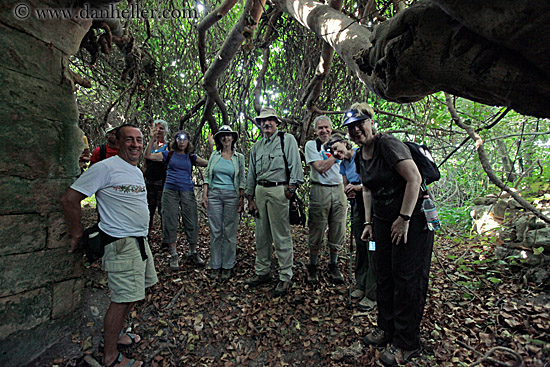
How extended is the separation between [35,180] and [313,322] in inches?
120

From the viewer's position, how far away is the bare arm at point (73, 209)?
2092 mm

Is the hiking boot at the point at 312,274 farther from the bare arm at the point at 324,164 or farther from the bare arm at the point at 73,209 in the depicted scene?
the bare arm at the point at 73,209

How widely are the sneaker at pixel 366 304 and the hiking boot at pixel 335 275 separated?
54cm

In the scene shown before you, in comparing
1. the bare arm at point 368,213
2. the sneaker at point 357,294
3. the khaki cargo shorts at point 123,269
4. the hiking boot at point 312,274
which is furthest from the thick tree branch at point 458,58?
the hiking boot at point 312,274

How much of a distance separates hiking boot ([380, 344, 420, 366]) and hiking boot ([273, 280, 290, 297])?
1398 mm

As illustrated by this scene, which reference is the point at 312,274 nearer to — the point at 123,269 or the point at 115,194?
the point at 123,269

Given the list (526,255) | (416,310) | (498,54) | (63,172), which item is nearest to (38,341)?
(63,172)

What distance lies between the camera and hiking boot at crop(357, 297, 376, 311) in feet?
10.2

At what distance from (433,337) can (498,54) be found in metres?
2.68

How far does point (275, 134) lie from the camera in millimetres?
3705

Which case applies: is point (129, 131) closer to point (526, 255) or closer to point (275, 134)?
point (275, 134)

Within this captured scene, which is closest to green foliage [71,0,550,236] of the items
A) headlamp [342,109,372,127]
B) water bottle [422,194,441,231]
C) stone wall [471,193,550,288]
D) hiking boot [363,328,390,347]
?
stone wall [471,193,550,288]

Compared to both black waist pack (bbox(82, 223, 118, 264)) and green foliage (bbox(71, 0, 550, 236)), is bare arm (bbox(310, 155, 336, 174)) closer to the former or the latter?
green foliage (bbox(71, 0, 550, 236))

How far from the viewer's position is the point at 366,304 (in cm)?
315
